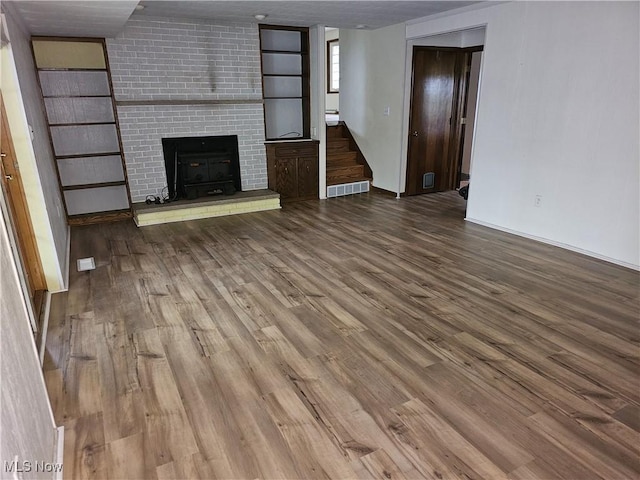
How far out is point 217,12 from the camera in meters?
4.77

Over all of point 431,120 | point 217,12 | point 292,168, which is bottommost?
point 292,168

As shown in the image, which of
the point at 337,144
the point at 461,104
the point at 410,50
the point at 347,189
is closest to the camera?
the point at 410,50

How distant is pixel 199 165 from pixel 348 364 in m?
4.01

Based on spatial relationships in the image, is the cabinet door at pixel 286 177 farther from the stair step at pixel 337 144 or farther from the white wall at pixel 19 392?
→ the white wall at pixel 19 392

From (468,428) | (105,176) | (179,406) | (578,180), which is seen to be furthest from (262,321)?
(105,176)

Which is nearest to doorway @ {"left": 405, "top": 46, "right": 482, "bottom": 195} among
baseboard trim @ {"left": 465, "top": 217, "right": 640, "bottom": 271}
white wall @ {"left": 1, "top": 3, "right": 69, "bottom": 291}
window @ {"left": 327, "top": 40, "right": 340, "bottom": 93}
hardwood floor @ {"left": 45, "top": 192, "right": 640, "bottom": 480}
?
baseboard trim @ {"left": 465, "top": 217, "right": 640, "bottom": 271}

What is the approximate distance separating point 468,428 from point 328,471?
2.21ft

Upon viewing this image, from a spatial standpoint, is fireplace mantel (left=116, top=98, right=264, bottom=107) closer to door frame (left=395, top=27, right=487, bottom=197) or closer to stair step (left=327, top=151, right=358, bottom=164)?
stair step (left=327, top=151, right=358, bottom=164)

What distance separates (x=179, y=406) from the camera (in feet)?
6.68

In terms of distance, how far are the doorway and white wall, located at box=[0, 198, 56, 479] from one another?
545cm

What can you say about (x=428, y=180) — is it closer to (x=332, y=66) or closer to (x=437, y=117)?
(x=437, y=117)

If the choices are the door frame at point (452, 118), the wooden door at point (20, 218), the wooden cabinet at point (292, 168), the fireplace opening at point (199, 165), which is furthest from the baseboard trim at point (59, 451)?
the door frame at point (452, 118)

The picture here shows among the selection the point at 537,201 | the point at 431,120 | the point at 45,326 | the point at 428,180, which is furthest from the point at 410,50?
the point at 45,326

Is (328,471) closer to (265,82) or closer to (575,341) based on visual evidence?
(575,341)
